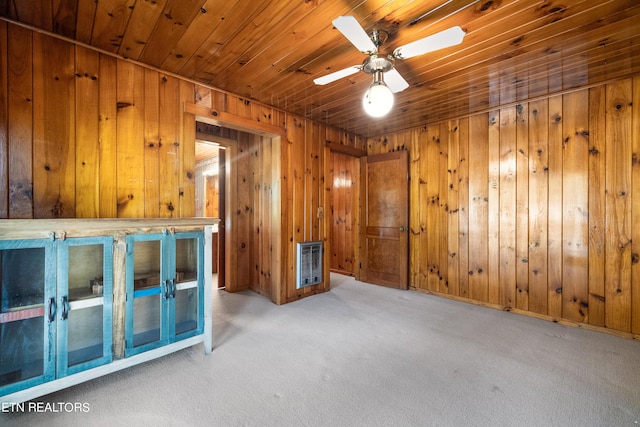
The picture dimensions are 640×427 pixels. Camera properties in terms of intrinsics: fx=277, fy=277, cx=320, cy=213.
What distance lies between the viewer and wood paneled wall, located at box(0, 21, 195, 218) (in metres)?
1.85

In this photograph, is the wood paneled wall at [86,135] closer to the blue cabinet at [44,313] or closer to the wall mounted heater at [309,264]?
the blue cabinet at [44,313]

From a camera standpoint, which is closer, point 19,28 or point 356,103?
point 19,28

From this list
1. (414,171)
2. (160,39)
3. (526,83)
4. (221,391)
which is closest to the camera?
(221,391)

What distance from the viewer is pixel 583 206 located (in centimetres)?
283

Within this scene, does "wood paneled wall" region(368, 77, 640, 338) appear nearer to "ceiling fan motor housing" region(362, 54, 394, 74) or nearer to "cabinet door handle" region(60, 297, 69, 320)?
"ceiling fan motor housing" region(362, 54, 394, 74)

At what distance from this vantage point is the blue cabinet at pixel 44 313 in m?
1.53

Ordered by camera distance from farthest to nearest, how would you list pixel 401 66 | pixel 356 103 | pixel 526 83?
pixel 356 103
pixel 526 83
pixel 401 66

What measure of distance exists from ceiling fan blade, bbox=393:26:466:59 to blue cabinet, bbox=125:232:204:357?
1.93m

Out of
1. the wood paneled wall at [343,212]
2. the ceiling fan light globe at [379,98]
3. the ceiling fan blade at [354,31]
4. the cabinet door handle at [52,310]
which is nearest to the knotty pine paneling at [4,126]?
the cabinet door handle at [52,310]

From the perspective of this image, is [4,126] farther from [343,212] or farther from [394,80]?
[343,212]

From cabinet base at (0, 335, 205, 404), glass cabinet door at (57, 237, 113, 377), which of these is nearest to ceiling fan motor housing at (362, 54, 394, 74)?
glass cabinet door at (57, 237, 113, 377)

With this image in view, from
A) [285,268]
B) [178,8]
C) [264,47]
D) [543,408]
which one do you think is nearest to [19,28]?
[178,8]

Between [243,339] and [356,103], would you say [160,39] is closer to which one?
[356,103]

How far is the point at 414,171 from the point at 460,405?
10.2 ft
